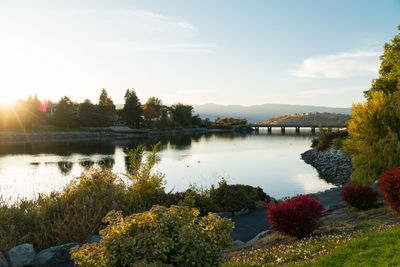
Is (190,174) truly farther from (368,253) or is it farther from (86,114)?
(86,114)

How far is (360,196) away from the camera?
35.7 feet

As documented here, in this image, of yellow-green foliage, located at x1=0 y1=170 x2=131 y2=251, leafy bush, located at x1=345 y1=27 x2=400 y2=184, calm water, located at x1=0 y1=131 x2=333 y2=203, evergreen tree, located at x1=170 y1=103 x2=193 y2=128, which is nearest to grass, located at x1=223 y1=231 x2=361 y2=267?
yellow-green foliage, located at x1=0 y1=170 x2=131 y2=251

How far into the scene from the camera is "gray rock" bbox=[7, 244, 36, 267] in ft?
24.6

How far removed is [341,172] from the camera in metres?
27.0

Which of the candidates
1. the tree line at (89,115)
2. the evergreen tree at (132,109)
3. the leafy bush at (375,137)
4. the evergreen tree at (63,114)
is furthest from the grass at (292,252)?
the evergreen tree at (132,109)

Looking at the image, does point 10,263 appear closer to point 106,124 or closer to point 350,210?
point 350,210

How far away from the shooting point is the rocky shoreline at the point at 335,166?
26041 millimetres

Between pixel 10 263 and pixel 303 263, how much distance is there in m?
7.14

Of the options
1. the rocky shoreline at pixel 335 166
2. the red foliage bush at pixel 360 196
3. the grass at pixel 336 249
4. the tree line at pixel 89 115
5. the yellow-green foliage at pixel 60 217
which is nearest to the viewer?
the grass at pixel 336 249

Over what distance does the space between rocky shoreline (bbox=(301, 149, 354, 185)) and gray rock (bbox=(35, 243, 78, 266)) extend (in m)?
21.3

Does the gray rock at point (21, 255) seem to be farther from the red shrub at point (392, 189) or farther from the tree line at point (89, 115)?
the tree line at point (89, 115)

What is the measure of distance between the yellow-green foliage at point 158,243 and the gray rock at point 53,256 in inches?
163

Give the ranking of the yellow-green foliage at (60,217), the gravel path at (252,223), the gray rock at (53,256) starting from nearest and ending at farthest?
the gray rock at (53,256) → the yellow-green foliage at (60,217) → the gravel path at (252,223)

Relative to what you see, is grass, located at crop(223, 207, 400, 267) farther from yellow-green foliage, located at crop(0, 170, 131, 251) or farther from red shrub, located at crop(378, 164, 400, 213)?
yellow-green foliage, located at crop(0, 170, 131, 251)
